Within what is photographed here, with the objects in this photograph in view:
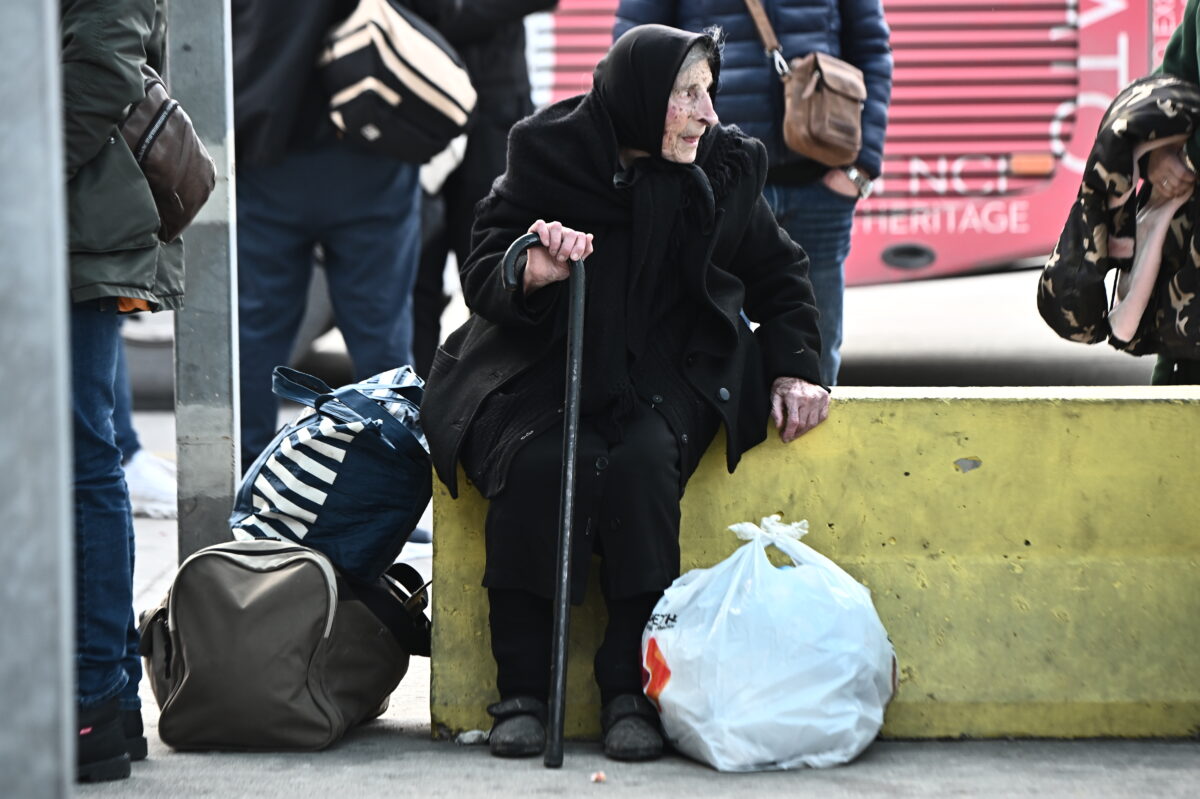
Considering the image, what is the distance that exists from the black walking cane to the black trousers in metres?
0.09

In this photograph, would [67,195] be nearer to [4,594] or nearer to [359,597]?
[359,597]

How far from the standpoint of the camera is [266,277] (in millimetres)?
4930

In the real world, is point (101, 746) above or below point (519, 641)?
below

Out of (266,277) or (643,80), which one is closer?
(643,80)

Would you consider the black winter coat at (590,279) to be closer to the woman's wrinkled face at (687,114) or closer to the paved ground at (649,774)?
the woman's wrinkled face at (687,114)

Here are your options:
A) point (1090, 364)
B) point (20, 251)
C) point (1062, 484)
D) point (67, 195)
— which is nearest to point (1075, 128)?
point (1090, 364)

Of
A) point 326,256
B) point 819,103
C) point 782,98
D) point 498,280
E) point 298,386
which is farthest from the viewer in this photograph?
point 326,256

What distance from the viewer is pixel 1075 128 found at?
787cm

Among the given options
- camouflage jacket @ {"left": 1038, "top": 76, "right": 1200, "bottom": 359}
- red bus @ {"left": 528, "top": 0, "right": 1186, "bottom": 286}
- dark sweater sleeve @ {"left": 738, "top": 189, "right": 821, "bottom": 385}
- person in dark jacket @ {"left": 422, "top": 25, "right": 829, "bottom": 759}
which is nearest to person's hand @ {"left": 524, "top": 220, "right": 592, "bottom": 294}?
person in dark jacket @ {"left": 422, "top": 25, "right": 829, "bottom": 759}

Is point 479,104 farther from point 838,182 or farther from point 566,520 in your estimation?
point 566,520

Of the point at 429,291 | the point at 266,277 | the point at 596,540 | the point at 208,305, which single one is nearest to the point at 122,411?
the point at 266,277

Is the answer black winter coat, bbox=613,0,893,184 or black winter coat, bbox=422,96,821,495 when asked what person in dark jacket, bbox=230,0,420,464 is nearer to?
black winter coat, bbox=613,0,893,184

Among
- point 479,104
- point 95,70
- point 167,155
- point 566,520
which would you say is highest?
point 479,104

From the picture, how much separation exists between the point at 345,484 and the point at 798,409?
3.03 ft
